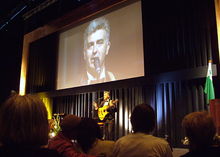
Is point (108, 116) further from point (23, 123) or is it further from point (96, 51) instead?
point (23, 123)

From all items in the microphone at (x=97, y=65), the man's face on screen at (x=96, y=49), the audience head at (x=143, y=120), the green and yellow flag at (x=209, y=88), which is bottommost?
the audience head at (x=143, y=120)

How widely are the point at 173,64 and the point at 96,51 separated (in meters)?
2.63

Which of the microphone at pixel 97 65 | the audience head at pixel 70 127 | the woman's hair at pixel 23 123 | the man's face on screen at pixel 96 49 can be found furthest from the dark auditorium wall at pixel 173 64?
the woman's hair at pixel 23 123

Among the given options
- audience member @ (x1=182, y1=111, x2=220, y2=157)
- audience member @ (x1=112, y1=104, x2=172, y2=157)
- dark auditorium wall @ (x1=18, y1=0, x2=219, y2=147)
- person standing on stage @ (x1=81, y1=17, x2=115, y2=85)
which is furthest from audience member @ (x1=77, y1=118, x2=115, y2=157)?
person standing on stage @ (x1=81, y1=17, x2=115, y2=85)

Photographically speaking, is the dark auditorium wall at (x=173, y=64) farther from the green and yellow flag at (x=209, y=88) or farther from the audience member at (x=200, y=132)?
the audience member at (x=200, y=132)

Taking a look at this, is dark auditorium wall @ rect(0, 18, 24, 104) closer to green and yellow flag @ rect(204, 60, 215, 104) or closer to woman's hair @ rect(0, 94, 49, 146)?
green and yellow flag @ rect(204, 60, 215, 104)

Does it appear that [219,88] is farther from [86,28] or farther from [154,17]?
[86,28]

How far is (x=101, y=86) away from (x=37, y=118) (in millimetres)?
5744

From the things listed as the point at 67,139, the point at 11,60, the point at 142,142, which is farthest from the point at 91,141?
the point at 11,60

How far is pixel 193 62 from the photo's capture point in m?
5.02

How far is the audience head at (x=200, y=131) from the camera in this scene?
1.22 meters

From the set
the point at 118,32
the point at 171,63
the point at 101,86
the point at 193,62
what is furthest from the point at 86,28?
the point at 193,62

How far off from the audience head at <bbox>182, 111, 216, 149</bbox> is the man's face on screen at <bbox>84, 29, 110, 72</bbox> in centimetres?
570

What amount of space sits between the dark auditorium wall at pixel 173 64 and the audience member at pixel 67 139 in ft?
11.8
